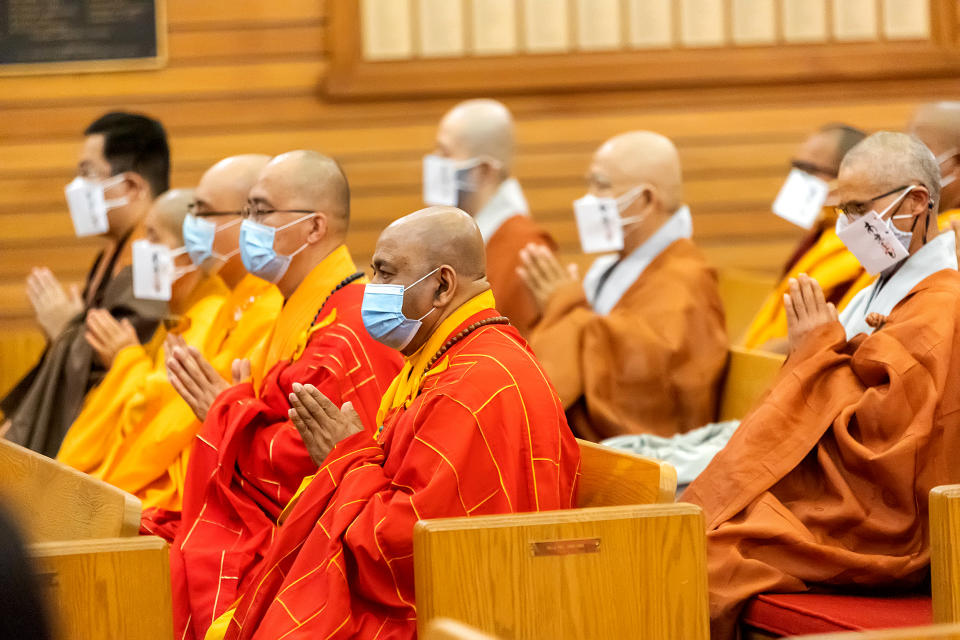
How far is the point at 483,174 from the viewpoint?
5.96m

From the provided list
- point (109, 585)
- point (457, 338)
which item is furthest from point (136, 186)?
point (109, 585)

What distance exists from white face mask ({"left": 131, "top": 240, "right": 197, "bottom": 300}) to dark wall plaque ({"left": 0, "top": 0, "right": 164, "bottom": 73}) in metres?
1.98

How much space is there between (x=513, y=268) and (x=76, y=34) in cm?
231

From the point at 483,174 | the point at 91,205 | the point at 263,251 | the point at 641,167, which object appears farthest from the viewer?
the point at 483,174

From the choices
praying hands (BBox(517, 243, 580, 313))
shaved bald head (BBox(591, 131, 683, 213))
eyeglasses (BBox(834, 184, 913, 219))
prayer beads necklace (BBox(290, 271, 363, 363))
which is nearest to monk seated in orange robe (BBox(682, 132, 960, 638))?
eyeglasses (BBox(834, 184, 913, 219))

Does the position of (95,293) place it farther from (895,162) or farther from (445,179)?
(895,162)

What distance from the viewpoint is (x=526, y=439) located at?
9.02 ft

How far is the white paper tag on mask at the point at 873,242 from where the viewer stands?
3260mm

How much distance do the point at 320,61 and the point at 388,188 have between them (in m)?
0.65

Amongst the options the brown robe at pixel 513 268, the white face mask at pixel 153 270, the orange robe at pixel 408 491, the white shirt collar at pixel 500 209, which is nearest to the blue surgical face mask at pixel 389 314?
the orange robe at pixel 408 491

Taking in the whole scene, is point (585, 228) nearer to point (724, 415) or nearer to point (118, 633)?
point (724, 415)

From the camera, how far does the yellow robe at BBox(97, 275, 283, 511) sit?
4043mm

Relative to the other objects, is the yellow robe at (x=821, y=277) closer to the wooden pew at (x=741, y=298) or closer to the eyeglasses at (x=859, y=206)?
the wooden pew at (x=741, y=298)

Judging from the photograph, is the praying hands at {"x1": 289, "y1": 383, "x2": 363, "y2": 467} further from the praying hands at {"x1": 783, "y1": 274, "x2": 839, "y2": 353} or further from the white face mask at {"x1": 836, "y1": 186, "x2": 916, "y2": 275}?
the white face mask at {"x1": 836, "y1": 186, "x2": 916, "y2": 275}
